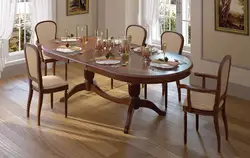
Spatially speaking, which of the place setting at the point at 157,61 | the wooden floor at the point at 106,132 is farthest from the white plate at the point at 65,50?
the place setting at the point at 157,61

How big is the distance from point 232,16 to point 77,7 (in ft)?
10.4

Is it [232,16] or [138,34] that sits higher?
[232,16]

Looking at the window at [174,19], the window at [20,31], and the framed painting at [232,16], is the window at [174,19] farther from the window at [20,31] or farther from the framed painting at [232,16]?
the window at [20,31]

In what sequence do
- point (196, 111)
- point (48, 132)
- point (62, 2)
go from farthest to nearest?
point (62, 2)
point (48, 132)
point (196, 111)

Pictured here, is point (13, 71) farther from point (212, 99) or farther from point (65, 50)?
point (212, 99)

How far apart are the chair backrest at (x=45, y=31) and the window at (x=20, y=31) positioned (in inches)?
28.8

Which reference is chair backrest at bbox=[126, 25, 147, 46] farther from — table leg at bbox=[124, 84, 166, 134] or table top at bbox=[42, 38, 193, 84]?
table leg at bbox=[124, 84, 166, 134]

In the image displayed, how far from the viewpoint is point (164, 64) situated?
4535 millimetres

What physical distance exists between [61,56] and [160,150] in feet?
5.72

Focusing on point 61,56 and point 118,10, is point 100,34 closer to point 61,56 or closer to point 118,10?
point 61,56

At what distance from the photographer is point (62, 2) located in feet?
24.2

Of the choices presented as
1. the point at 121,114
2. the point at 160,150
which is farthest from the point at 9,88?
the point at 160,150

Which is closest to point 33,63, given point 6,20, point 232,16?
point 6,20

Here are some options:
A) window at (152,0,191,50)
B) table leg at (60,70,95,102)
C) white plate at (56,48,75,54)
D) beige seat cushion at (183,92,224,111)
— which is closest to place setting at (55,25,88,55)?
white plate at (56,48,75,54)
